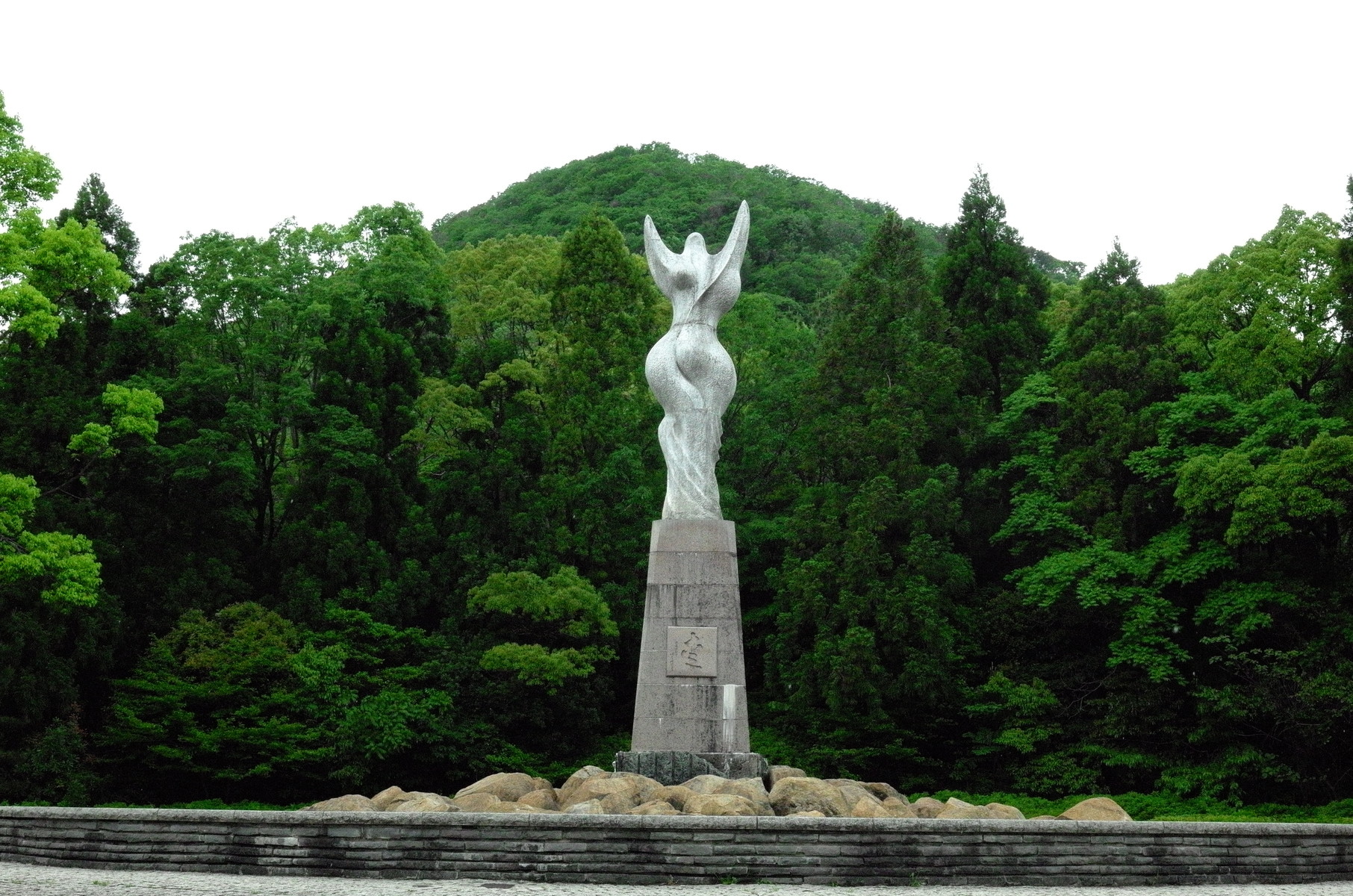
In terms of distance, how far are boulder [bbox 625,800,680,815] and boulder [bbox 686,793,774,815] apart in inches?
→ 10.3

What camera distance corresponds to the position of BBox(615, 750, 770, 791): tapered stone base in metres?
16.8

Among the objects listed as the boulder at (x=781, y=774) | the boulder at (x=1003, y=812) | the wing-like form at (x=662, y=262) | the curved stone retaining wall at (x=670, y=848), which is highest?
the wing-like form at (x=662, y=262)

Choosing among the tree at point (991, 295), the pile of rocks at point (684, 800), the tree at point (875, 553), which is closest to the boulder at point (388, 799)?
the pile of rocks at point (684, 800)

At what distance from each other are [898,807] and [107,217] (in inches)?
937

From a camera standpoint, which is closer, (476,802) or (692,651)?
(476,802)

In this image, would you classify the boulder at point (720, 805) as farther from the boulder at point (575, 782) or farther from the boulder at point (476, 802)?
the boulder at point (476, 802)

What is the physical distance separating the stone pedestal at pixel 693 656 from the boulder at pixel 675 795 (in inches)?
93.7

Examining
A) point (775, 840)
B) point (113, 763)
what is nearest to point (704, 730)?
point (775, 840)

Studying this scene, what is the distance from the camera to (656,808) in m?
13.7

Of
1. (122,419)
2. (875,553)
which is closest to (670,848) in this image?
(122,419)

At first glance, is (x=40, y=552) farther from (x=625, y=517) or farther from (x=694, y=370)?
(x=625, y=517)

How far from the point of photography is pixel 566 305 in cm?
3231

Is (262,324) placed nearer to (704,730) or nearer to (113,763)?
(113,763)

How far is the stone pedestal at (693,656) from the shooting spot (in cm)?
1719
